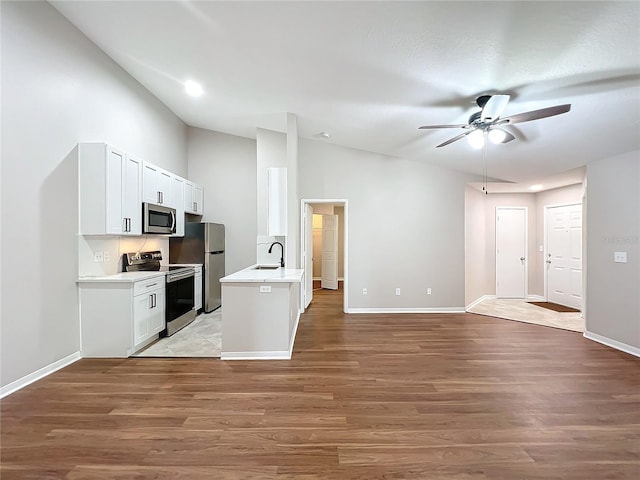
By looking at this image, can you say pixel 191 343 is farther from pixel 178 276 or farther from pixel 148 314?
pixel 178 276

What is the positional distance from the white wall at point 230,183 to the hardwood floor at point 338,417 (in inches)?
122

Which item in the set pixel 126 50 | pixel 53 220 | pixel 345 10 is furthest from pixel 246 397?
pixel 126 50

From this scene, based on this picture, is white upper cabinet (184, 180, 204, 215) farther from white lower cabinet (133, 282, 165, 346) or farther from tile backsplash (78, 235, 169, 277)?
white lower cabinet (133, 282, 165, 346)

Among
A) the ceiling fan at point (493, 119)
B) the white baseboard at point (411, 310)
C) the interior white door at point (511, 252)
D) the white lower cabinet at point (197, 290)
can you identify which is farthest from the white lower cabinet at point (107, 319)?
the interior white door at point (511, 252)

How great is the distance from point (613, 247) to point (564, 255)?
2.50 meters

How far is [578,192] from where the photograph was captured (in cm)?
579

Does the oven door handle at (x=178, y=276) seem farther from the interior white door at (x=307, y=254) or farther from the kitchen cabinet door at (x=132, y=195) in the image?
the interior white door at (x=307, y=254)

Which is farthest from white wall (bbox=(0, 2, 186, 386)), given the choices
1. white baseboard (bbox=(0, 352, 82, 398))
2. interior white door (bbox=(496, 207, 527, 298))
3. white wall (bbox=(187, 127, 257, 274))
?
interior white door (bbox=(496, 207, 527, 298))

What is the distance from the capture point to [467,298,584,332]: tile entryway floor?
4934mm

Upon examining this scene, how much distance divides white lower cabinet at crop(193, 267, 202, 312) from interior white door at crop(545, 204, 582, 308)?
22.6ft

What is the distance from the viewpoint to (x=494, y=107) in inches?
110

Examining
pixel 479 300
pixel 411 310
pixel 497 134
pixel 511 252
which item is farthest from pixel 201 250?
pixel 511 252

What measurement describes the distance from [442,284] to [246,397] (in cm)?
429

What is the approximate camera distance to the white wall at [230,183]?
6.23 m
